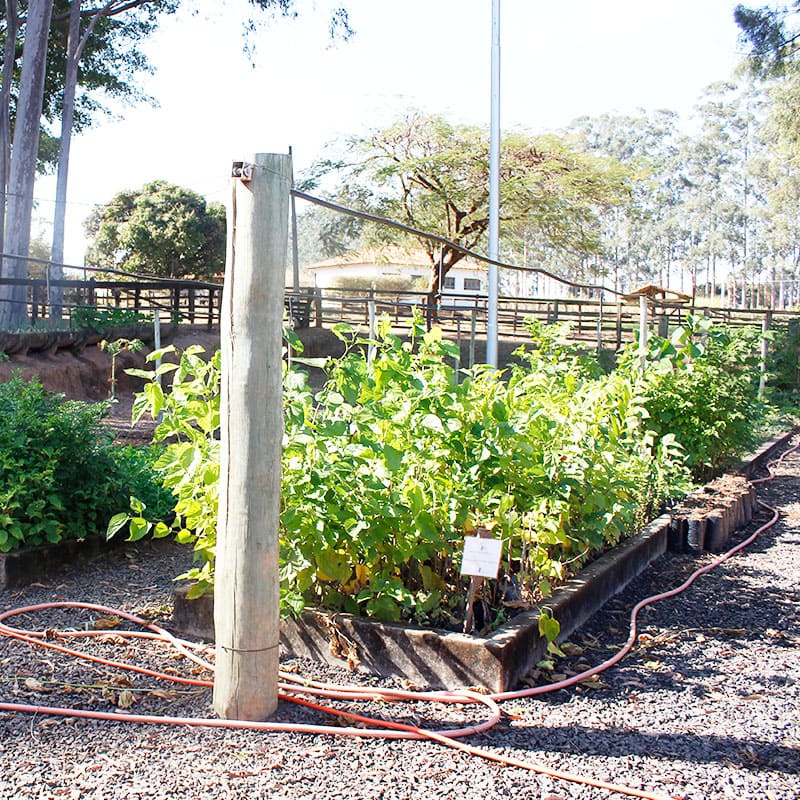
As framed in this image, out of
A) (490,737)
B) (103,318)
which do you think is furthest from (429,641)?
(103,318)

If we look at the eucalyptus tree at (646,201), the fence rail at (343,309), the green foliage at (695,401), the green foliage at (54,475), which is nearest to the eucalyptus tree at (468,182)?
the fence rail at (343,309)

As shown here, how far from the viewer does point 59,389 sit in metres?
12.6

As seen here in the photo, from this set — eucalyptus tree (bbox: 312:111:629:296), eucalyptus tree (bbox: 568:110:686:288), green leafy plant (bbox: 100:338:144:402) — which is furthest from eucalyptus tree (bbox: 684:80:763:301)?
green leafy plant (bbox: 100:338:144:402)

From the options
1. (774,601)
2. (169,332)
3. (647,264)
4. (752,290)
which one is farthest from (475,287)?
(774,601)

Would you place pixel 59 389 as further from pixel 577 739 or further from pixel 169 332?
pixel 577 739

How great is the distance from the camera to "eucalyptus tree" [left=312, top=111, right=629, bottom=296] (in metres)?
27.0

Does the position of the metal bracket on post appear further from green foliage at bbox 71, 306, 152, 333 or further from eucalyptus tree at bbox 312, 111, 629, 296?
eucalyptus tree at bbox 312, 111, 629, 296

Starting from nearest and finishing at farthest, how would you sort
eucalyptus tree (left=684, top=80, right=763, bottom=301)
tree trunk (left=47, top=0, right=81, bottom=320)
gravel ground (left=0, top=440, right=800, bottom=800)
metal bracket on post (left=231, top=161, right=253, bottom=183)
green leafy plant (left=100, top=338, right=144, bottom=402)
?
gravel ground (left=0, top=440, right=800, bottom=800) < metal bracket on post (left=231, top=161, right=253, bottom=183) < green leafy plant (left=100, top=338, right=144, bottom=402) < tree trunk (left=47, top=0, right=81, bottom=320) < eucalyptus tree (left=684, top=80, right=763, bottom=301)

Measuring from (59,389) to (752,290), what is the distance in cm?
4366

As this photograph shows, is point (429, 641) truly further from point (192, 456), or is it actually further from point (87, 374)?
point (87, 374)

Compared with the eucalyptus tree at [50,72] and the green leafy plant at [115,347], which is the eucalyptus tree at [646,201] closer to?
the eucalyptus tree at [50,72]

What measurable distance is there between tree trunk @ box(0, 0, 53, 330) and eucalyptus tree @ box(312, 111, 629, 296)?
11754 mm

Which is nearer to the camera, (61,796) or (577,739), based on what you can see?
(61,796)

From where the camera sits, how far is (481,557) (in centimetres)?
309
